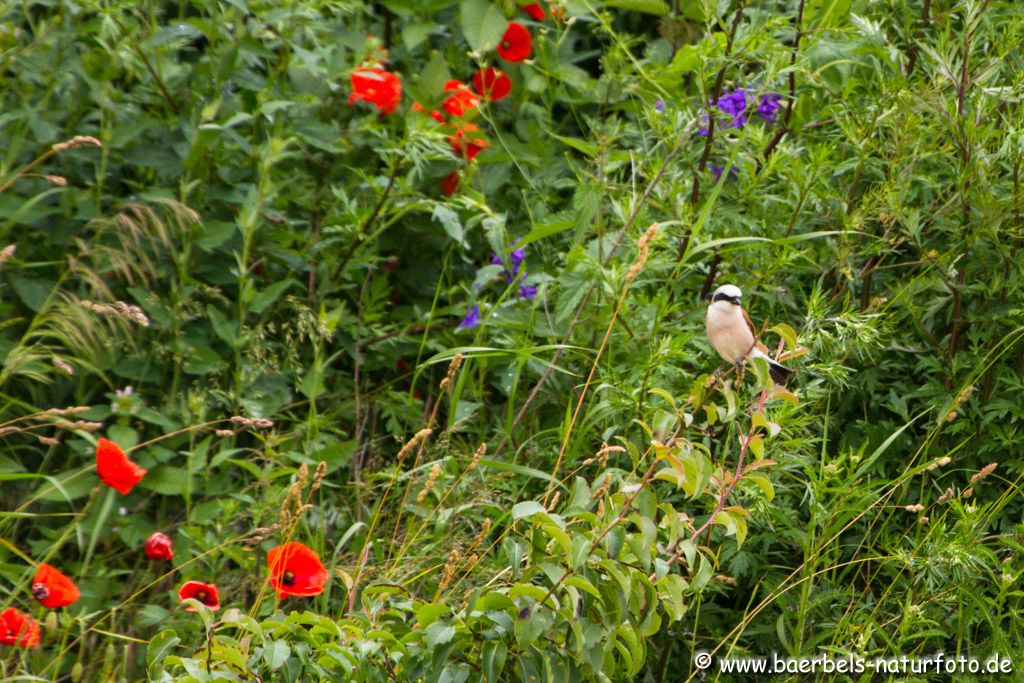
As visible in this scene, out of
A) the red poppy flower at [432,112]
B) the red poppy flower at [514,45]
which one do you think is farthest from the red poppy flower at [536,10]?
the red poppy flower at [432,112]

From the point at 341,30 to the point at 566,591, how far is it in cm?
242

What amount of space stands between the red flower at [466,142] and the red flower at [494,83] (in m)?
0.18

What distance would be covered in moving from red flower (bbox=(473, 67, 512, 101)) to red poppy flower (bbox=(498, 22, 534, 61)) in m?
0.07

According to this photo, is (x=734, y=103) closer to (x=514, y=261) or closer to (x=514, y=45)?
(x=514, y=261)

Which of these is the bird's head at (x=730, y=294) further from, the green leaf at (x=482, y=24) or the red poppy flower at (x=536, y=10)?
the red poppy flower at (x=536, y=10)

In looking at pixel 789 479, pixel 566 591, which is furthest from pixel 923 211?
pixel 566 591

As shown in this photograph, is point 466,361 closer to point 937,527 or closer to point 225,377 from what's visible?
point 225,377

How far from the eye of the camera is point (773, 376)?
237cm

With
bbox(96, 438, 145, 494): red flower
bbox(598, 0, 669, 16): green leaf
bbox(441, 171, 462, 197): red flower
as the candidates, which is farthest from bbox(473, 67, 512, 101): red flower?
bbox(96, 438, 145, 494): red flower

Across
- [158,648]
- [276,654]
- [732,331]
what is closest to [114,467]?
[158,648]

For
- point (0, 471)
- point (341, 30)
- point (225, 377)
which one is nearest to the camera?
point (0, 471)

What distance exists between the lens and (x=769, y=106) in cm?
310

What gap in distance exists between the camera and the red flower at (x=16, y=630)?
2291 millimetres

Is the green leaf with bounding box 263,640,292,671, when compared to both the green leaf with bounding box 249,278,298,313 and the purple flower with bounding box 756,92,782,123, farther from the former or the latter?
the purple flower with bounding box 756,92,782,123
